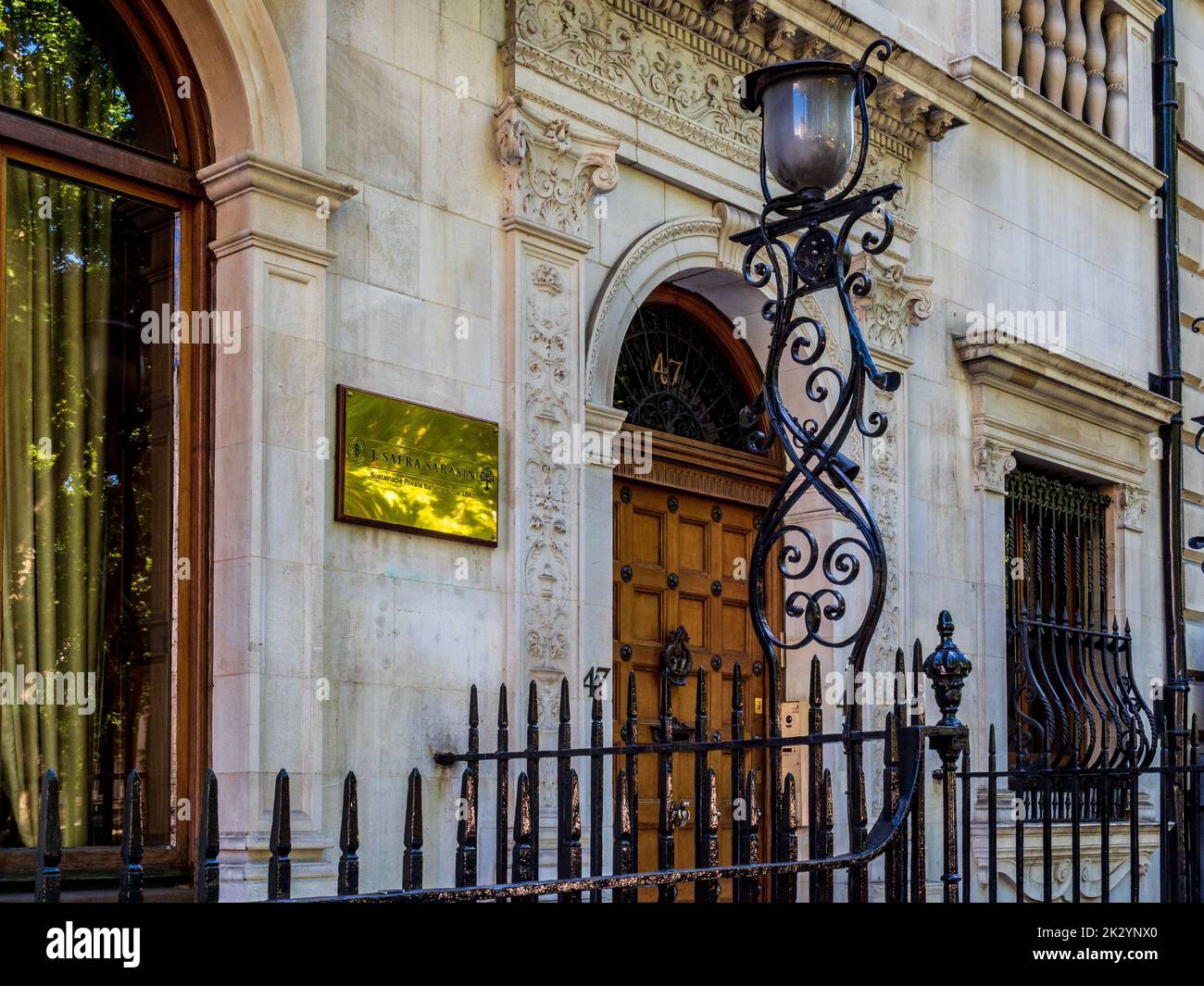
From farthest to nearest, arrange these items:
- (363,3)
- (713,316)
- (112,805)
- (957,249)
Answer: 1. (957,249)
2. (713,316)
3. (363,3)
4. (112,805)

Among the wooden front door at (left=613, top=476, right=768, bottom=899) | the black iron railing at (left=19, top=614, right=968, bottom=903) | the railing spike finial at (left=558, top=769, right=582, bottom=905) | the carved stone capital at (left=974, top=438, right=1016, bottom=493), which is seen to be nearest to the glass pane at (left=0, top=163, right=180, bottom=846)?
the black iron railing at (left=19, top=614, right=968, bottom=903)

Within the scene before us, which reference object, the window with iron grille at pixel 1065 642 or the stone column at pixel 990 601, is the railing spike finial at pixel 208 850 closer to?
the stone column at pixel 990 601

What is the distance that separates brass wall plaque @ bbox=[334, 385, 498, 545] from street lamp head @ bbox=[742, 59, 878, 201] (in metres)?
1.95

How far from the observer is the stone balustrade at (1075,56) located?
12.1 m

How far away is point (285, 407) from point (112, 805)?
167cm

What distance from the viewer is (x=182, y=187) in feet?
22.1

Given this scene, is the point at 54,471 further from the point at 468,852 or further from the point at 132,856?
the point at 132,856

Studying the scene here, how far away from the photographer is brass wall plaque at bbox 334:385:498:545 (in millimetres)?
6879

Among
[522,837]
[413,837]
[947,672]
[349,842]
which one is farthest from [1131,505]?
[349,842]

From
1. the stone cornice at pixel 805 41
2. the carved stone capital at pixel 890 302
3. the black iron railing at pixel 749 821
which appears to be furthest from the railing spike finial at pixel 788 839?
the carved stone capital at pixel 890 302

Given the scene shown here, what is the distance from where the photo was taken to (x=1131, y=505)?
12461mm

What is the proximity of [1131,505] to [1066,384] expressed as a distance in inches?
54.6
